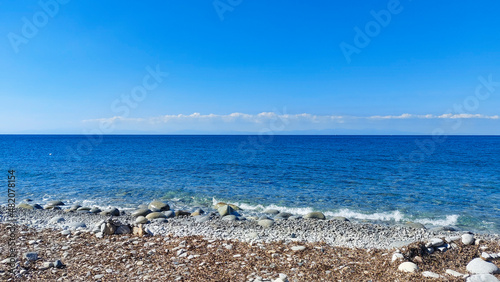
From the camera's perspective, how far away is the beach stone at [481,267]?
6.47 m

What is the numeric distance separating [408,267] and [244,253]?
4336 mm

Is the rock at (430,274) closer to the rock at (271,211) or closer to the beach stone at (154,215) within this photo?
→ the rock at (271,211)

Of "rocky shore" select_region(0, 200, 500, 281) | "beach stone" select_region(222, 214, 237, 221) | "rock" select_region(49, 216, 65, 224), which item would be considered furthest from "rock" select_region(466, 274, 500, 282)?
"rock" select_region(49, 216, 65, 224)

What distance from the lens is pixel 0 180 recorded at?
87.0 feet

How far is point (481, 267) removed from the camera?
6.59 metres

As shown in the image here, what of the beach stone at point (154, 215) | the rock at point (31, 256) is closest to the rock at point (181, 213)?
the beach stone at point (154, 215)

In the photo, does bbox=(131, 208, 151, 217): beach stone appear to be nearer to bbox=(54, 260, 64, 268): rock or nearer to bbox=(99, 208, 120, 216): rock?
bbox=(99, 208, 120, 216): rock

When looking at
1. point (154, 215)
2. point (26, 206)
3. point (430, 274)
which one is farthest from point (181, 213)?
point (430, 274)

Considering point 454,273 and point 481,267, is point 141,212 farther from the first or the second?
point 481,267

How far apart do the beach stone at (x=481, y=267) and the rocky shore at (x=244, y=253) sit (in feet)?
0.06

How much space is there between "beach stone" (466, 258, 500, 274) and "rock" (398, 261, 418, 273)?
1.31 m

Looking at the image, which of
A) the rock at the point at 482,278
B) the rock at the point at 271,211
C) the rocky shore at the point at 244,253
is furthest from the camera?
the rock at the point at 271,211

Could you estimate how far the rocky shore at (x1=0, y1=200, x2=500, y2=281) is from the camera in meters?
6.73

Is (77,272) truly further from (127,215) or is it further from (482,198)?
(482,198)
